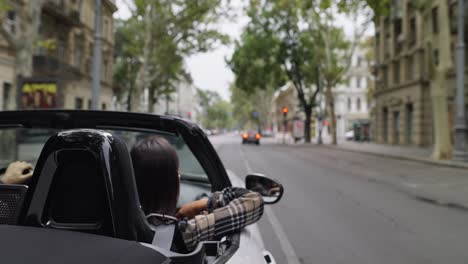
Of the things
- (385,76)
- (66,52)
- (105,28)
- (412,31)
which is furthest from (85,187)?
(385,76)

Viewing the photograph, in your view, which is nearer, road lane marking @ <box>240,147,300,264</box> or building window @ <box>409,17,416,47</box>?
road lane marking @ <box>240,147,300,264</box>

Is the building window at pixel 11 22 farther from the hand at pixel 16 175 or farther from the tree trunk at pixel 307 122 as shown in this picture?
the tree trunk at pixel 307 122

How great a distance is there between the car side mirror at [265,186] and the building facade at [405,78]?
25.2 meters

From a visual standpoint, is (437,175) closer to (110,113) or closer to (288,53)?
(110,113)

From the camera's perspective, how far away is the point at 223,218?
1.77 metres

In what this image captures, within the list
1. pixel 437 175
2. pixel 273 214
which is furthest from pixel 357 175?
pixel 273 214

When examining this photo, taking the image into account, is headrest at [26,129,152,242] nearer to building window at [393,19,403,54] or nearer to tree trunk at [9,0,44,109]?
tree trunk at [9,0,44,109]

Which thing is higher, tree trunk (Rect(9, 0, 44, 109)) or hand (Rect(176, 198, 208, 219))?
tree trunk (Rect(9, 0, 44, 109))

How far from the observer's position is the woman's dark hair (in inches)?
64.2

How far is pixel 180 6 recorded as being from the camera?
25.1 meters

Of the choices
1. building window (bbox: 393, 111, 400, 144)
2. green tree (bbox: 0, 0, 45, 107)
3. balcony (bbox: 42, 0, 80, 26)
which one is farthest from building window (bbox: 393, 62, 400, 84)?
green tree (bbox: 0, 0, 45, 107)

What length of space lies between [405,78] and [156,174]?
34.3 meters

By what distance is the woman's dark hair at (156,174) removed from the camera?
163 cm

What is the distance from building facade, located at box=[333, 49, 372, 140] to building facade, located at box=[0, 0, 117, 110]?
47.1 metres
